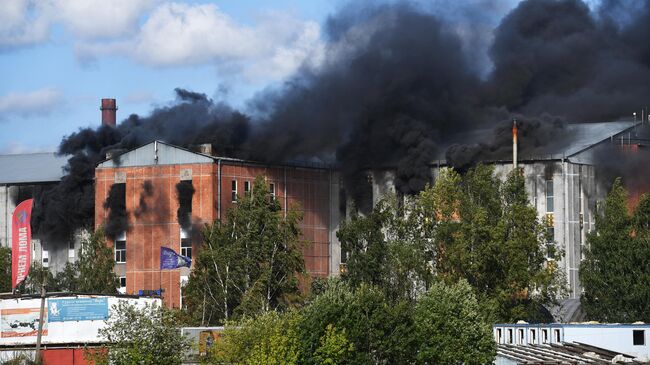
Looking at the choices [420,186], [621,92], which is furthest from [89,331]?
[621,92]

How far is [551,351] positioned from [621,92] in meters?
45.5

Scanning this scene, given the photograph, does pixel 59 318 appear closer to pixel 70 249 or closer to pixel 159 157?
pixel 159 157

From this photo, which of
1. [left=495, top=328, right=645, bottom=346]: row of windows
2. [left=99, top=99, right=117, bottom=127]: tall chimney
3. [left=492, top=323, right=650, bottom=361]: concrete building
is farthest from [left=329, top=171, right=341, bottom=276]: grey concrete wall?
[left=492, top=323, right=650, bottom=361]: concrete building

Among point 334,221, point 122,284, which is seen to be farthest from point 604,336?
point 122,284

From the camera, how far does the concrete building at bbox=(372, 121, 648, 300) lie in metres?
97.1

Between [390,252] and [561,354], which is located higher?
[390,252]

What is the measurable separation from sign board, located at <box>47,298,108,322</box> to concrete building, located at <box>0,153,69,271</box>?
39457 millimetres

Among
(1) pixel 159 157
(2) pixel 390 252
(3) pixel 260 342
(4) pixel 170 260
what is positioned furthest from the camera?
(1) pixel 159 157

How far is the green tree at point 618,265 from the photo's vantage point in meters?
85.6

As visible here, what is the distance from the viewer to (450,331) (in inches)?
2446

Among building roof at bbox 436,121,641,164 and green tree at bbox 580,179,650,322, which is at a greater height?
building roof at bbox 436,121,641,164

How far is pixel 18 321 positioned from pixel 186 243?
29.4m

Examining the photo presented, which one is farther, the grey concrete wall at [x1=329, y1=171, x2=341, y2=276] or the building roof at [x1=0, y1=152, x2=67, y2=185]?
the building roof at [x1=0, y1=152, x2=67, y2=185]

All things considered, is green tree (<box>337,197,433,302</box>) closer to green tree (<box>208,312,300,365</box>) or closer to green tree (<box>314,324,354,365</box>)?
green tree (<box>208,312,300,365</box>)
